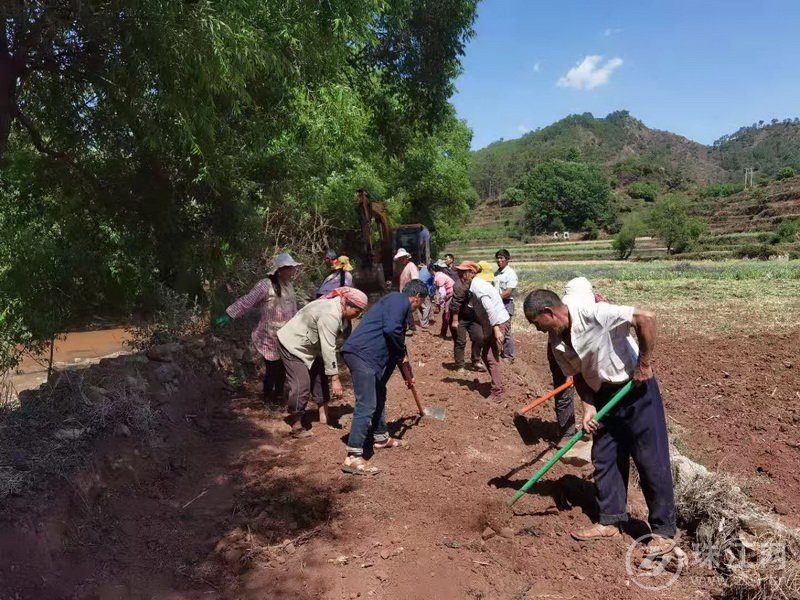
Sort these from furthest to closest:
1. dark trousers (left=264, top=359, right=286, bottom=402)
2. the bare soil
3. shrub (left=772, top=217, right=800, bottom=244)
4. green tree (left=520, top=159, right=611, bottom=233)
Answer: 1. green tree (left=520, top=159, right=611, bottom=233)
2. shrub (left=772, top=217, right=800, bottom=244)
3. dark trousers (left=264, top=359, right=286, bottom=402)
4. the bare soil

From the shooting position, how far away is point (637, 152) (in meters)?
166

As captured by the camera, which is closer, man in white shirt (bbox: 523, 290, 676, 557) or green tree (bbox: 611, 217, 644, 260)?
man in white shirt (bbox: 523, 290, 676, 557)

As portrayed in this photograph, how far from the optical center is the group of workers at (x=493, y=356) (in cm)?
386

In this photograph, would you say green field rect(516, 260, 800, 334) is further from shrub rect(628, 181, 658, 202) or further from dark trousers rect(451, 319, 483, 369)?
shrub rect(628, 181, 658, 202)

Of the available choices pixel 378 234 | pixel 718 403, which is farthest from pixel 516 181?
pixel 718 403

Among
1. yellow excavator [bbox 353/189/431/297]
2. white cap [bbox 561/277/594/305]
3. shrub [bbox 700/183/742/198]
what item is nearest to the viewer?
white cap [bbox 561/277/594/305]

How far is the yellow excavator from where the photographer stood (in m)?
15.9

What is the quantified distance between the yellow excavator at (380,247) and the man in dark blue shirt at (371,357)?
1048cm

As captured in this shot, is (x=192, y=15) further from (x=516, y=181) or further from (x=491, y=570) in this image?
(x=516, y=181)

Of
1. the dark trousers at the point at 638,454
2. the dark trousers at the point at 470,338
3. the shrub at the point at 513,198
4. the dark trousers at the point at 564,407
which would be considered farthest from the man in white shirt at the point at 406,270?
the shrub at the point at 513,198

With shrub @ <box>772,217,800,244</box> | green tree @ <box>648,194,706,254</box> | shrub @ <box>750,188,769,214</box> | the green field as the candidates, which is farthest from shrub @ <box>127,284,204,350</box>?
shrub @ <box>750,188,769,214</box>

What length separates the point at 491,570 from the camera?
3.63 meters

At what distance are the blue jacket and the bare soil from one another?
984mm

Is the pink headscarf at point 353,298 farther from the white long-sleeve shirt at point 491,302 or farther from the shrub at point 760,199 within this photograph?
the shrub at point 760,199
